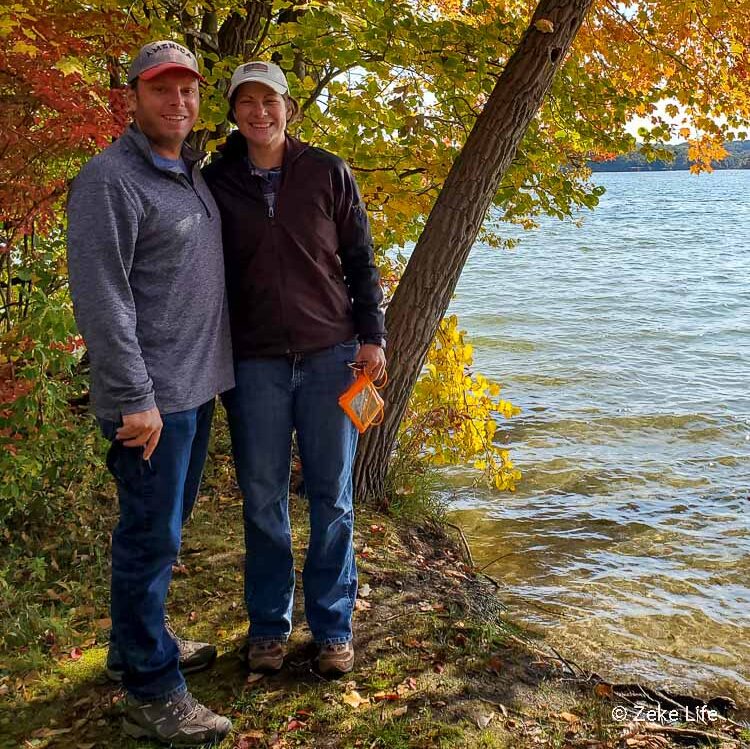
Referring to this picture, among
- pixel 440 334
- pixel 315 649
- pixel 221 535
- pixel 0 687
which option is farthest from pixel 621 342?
pixel 0 687

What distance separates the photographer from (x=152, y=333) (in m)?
2.45

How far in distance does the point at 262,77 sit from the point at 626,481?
5667mm

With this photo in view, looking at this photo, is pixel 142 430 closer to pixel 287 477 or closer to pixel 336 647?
pixel 287 477

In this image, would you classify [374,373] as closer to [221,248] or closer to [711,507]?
[221,248]

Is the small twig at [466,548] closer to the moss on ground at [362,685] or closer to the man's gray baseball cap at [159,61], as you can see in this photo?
the moss on ground at [362,685]

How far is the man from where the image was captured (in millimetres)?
2287

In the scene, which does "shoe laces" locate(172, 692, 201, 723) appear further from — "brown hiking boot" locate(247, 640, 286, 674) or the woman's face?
the woman's face

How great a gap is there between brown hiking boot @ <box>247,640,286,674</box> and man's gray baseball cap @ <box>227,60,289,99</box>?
83.3 inches

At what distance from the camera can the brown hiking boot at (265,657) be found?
3121 mm

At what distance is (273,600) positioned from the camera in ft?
10.3

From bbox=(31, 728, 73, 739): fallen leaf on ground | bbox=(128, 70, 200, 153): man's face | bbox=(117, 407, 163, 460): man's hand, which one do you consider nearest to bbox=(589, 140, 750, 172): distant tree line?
bbox=(128, 70, 200, 153): man's face

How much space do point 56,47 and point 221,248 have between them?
70.6 inches

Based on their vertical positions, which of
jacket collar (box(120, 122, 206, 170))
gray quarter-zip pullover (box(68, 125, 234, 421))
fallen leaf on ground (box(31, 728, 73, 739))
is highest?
jacket collar (box(120, 122, 206, 170))

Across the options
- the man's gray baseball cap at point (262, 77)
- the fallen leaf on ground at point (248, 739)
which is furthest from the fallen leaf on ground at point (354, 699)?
the man's gray baseball cap at point (262, 77)
